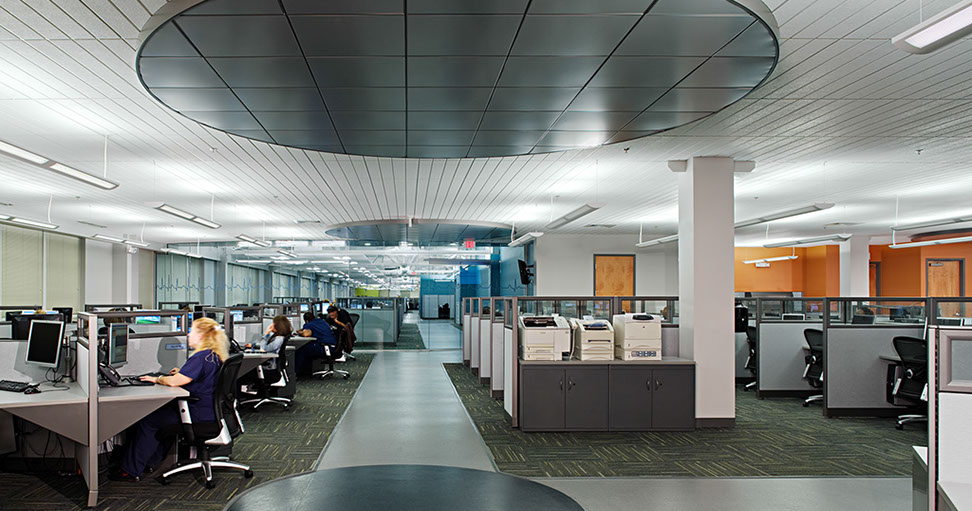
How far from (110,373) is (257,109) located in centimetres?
230

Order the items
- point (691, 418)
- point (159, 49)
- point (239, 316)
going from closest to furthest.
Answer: point (159, 49)
point (691, 418)
point (239, 316)

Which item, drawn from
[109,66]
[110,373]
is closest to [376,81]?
[109,66]

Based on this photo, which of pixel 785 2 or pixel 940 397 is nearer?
pixel 940 397

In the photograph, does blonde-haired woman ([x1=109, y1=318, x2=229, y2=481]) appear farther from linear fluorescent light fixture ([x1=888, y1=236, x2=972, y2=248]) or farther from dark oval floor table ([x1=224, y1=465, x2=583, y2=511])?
linear fluorescent light fixture ([x1=888, y1=236, x2=972, y2=248])

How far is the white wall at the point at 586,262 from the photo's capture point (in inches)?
598

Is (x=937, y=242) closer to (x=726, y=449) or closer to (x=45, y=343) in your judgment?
(x=726, y=449)

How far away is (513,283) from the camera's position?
16500mm

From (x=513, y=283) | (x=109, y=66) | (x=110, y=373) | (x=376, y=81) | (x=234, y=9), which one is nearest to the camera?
(x=234, y=9)

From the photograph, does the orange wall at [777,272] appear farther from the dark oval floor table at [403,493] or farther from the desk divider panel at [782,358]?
Result: the dark oval floor table at [403,493]

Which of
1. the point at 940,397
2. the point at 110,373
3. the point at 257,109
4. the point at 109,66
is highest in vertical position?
the point at 109,66

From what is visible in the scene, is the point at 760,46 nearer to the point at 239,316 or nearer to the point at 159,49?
the point at 159,49

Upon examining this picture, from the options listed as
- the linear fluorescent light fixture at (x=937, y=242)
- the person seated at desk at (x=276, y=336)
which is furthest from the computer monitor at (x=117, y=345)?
the linear fluorescent light fixture at (x=937, y=242)

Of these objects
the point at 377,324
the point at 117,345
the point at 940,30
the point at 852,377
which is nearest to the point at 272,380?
the point at 117,345

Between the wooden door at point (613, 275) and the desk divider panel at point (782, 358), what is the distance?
7.01 meters
